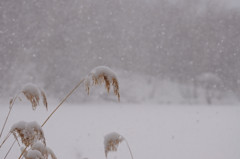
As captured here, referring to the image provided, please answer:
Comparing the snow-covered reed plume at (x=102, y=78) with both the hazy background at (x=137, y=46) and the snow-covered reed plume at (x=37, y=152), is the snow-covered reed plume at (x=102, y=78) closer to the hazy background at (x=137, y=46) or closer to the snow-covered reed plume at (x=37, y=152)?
the snow-covered reed plume at (x=37, y=152)

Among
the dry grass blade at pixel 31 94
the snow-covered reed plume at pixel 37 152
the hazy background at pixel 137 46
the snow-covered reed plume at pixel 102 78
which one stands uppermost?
the hazy background at pixel 137 46

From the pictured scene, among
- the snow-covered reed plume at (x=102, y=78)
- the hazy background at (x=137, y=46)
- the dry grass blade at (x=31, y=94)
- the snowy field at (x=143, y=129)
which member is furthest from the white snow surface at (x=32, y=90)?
the hazy background at (x=137, y=46)

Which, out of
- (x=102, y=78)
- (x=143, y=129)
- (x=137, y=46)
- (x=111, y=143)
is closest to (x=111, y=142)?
(x=111, y=143)

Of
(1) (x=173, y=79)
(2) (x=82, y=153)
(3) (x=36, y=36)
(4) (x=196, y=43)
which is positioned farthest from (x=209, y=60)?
(3) (x=36, y=36)

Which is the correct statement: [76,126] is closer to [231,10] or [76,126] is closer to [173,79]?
[173,79]

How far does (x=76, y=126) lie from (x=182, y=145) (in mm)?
849

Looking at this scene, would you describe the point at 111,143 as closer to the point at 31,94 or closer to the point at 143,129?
the point at 31,94

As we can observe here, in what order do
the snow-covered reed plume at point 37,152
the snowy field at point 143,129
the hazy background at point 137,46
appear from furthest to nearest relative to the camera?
1. the hazy background at point 137,46
2. the snowy field at point 143,129
3. the snow-covered reed plume at point 37,152

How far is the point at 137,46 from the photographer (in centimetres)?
246

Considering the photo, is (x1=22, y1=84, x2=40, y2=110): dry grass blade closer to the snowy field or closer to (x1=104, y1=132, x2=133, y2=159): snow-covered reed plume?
(x1=104, y1=132, x2=133, y2=159): snow-covered reed plume

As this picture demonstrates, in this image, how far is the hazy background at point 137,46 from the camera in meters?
2.27

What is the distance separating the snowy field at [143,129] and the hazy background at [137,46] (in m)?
0.21

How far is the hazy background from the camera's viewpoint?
227cm

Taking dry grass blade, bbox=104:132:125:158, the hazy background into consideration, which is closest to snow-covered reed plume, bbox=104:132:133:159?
dry grass blade, bbox=104:132:125:158
